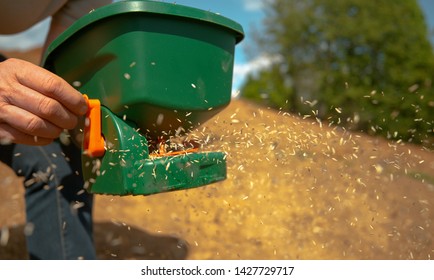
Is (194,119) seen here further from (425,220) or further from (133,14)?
(425,220)

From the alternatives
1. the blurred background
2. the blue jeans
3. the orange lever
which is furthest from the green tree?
the orange lever

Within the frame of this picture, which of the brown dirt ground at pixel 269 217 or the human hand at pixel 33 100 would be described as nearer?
the human hand at pixel 33 100

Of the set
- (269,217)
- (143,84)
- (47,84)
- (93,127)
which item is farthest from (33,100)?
(269,217)

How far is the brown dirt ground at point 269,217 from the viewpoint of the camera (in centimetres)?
247

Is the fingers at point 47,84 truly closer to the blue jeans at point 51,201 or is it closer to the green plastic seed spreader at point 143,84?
the green plastic seed spreader at point 143,84

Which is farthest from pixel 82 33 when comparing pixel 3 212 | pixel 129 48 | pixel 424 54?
pixel 424 54

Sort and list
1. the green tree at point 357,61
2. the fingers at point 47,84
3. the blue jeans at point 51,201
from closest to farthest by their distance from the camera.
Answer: the fingers at point 47,84 < the blue jeans at point 51,201 < the green tree at point 357,61

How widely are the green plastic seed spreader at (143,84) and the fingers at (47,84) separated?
0.28 ft

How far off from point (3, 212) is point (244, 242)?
1.75 meters

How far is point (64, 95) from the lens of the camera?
1.27 m

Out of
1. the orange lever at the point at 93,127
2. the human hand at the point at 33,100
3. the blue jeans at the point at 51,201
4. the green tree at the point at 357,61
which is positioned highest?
the human hand at the point at 33,100

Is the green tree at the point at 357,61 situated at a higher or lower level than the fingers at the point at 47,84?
lower

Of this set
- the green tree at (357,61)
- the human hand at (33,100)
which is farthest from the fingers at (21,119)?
the green tree at (357,61)

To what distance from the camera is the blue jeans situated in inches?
74.9
